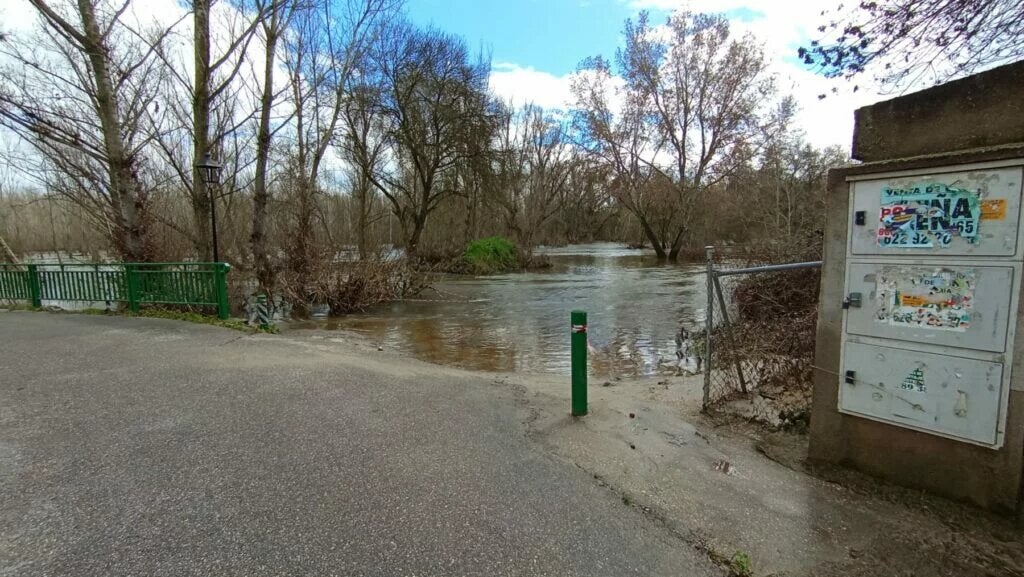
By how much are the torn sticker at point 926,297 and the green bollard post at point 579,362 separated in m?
2.17

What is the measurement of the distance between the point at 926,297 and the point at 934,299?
0.12ft

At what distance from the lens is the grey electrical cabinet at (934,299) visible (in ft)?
8.70

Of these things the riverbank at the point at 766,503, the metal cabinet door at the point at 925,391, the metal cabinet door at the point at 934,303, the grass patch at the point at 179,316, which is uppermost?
the metal cabinet door at the point at 934,303

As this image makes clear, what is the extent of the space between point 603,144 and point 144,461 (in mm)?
36356

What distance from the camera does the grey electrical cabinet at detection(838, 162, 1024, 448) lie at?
8.70 ft

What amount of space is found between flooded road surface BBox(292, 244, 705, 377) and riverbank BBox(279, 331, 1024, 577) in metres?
3.30

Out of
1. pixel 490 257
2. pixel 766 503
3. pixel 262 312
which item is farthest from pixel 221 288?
pixel 490 257

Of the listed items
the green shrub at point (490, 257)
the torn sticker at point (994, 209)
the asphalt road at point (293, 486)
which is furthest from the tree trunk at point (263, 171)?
the green shrub at point (490, 257)

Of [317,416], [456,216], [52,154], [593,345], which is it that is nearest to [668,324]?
[593,345]

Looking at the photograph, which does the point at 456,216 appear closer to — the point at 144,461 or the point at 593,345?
the point at 593,345

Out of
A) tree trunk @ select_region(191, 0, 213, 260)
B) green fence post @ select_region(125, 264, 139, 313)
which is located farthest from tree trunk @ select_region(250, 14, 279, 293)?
green fence post @ select_region(125, 264, 139, 313)

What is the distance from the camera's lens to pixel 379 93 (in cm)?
2405

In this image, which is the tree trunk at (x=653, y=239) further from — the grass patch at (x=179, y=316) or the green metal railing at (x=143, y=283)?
the green metal railing at (x=143, y=283)

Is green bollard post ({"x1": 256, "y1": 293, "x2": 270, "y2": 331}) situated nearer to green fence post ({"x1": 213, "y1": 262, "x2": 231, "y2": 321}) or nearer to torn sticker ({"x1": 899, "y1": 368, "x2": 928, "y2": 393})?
green fence post ({"x1": 213, "y1": 262, "x2": 231, "y2": 321})
